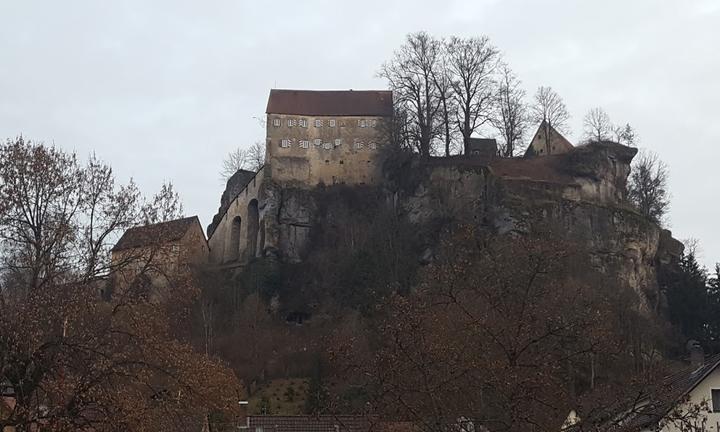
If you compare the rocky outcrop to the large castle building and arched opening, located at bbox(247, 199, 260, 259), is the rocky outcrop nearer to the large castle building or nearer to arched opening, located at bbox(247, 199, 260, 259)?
the large castle building

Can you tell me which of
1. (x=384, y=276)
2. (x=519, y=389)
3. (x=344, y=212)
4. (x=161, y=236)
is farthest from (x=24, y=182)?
(x=344, y=212)

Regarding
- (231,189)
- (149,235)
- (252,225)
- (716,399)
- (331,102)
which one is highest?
(331,102)

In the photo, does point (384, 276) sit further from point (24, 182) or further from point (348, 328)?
point (24, 182)

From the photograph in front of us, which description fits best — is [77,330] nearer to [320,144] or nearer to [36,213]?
[36,213]

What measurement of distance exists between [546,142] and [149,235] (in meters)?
51.0

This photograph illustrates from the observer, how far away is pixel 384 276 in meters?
55.9

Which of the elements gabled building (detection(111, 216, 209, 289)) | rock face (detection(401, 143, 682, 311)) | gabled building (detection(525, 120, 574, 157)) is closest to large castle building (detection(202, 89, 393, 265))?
rock face (detection(401, 143, 682, 311))

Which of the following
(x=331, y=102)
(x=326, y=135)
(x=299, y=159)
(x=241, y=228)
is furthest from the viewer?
(x=331, y=102)

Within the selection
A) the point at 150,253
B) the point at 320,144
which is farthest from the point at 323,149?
the point at 150,253

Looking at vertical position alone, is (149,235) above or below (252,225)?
below

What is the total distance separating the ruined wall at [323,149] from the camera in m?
68.4

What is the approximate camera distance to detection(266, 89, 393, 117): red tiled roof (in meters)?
72.0

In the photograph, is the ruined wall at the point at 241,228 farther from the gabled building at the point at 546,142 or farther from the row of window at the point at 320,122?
the gabled building at the point at 546,142

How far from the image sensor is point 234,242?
68500 millimetres
